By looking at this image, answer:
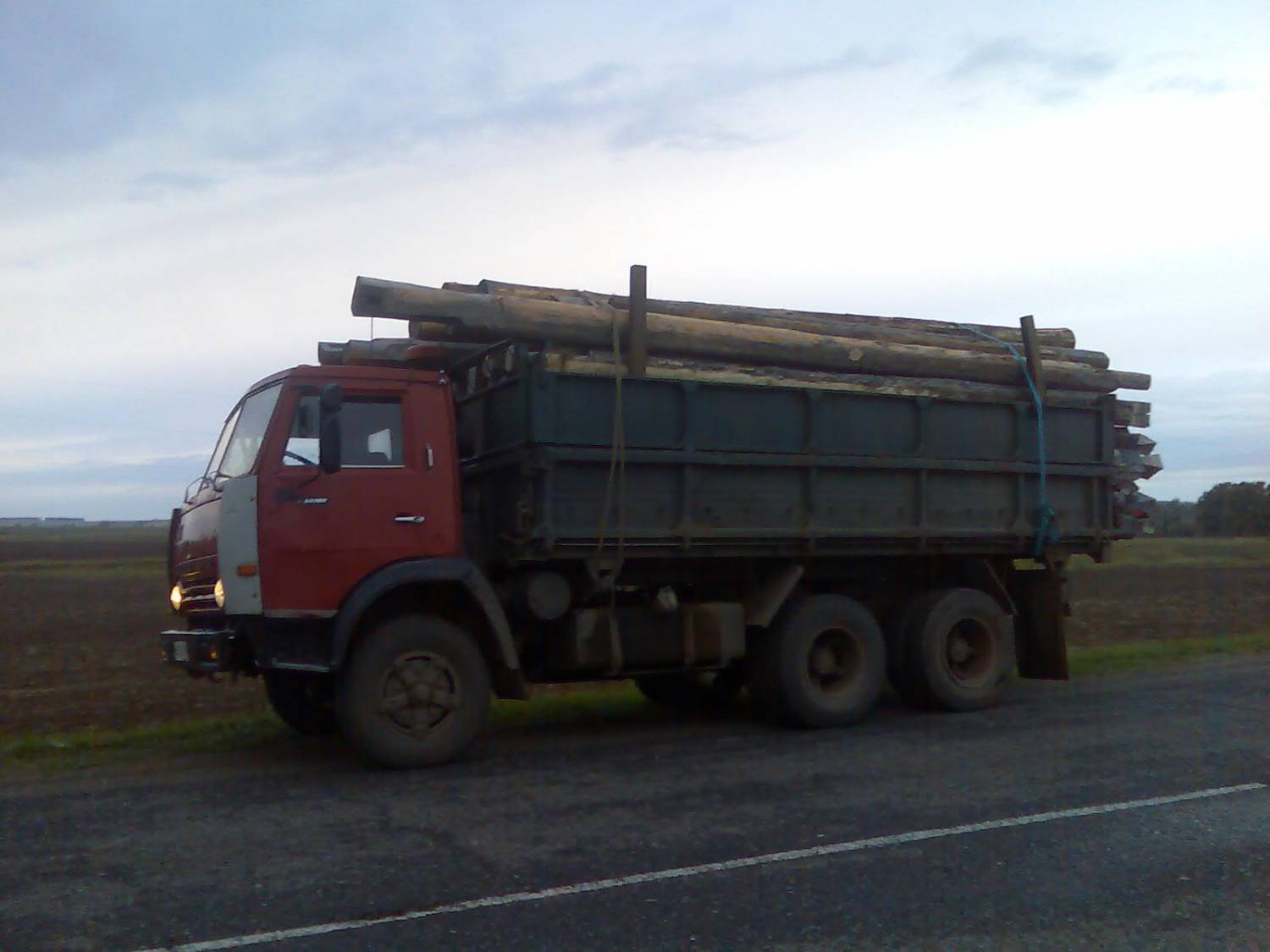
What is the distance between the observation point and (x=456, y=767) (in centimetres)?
861

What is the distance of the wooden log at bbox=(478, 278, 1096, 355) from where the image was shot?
32.9 feet

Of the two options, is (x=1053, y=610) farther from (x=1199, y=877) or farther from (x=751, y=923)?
(x=751, y=923)

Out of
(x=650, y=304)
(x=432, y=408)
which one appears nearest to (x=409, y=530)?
(x=432, y=408)

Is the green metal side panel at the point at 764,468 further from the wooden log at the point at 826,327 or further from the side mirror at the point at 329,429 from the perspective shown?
the side mirror at the point at 329,429

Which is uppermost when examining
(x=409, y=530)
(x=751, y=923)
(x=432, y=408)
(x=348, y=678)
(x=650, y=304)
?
(x=650, y=304)

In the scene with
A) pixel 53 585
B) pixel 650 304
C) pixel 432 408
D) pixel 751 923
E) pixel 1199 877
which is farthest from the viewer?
pixel 53 585

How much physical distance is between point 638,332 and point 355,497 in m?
2.49

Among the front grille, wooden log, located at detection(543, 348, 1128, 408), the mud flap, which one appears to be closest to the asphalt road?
the front grille

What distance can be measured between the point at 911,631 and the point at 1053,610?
1609 mm

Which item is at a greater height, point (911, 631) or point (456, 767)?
point (911, 631)

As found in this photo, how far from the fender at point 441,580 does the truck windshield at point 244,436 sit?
116cm

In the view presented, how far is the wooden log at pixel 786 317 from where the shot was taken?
32.9ft

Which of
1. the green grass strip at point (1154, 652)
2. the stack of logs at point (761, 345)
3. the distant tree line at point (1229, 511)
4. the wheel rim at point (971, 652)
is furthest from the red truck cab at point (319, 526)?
the distant tree line at point (1229, 511)

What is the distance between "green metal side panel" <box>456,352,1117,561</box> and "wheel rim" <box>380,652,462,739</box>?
0.99 metres
